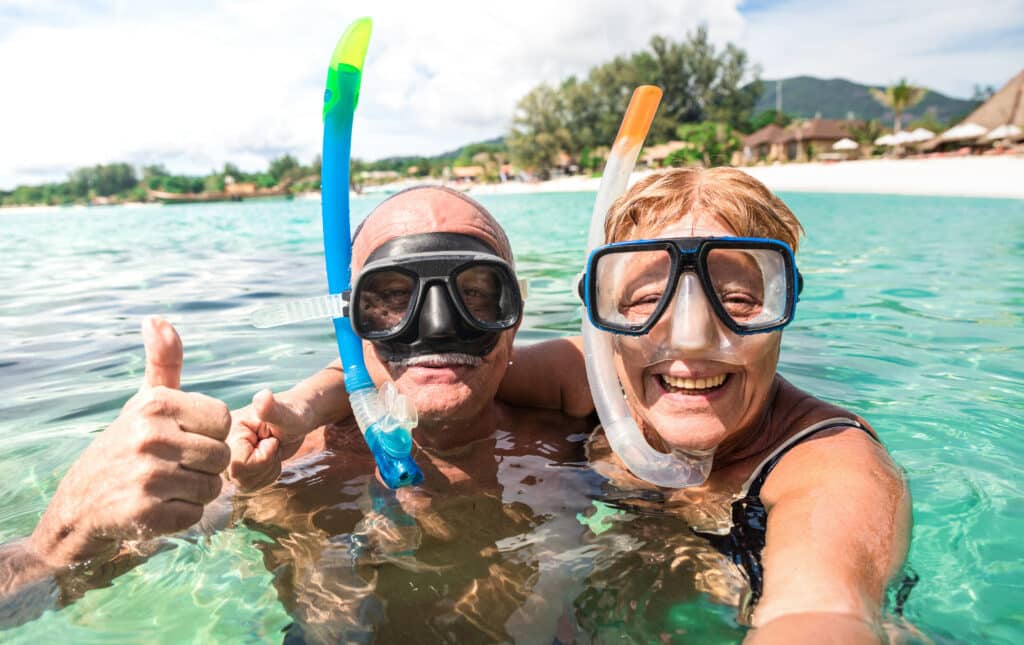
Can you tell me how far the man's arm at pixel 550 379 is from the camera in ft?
9.09

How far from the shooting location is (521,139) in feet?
187

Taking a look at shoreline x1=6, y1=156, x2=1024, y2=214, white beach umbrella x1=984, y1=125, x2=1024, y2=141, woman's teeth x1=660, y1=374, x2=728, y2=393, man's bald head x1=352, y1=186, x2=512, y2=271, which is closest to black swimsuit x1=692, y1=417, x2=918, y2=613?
woman's teeth x1=660, y1=374, x2=728, y2=393

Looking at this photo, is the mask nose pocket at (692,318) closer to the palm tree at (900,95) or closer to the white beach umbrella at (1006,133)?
the white beach umbrella at (1006,133)

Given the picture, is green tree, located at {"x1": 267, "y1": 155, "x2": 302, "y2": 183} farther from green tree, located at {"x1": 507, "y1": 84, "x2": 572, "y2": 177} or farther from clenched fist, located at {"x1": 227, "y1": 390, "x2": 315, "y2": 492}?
clenched fist, located at {"x1": 227, "y1": 390, "x2": 315, "y2": 492}

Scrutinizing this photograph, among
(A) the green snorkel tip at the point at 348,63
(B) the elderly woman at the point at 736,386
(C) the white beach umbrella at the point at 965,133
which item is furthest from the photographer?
(C) the white beach umbrella at the point at 965,133

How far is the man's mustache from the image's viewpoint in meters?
2.13

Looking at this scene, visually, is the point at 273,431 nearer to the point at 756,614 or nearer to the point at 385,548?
the point at 385,548

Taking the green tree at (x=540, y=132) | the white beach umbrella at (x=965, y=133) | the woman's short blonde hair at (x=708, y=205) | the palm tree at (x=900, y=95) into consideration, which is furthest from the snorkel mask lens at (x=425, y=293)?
the green tree at (x=540, y=132)

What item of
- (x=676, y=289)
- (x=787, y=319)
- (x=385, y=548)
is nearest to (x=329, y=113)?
(x=676, y=289)

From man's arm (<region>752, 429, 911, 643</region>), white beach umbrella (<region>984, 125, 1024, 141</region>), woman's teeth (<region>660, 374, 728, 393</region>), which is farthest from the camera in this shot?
white beach umbrella (<region>984, 125, 1024, 141</region>)

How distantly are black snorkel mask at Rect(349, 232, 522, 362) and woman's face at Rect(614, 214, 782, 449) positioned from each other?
465 millimetres

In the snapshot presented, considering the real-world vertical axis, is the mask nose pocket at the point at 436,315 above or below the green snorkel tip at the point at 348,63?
below

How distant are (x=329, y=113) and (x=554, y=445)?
141 cm

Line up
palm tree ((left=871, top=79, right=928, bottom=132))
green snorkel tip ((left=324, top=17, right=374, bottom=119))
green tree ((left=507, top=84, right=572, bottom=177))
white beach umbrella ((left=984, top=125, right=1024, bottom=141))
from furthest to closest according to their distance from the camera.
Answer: green tree ((left=507, top=84, right=572, bottom=177))
palm tree ((left=871, top=79, right=928, bottom=132))
white beach umbrella ((left=984, top=125, right=1024, bottom=141))
green snorkel tip ((left=324, top=17, right=374, bottom=119))
